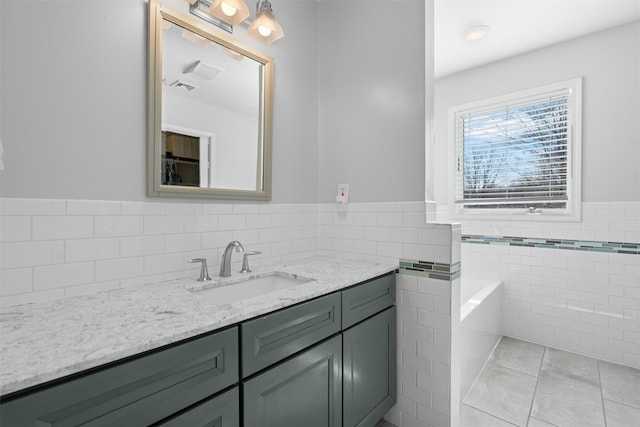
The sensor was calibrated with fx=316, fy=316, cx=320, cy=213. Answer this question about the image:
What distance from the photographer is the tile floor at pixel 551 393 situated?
1799mm

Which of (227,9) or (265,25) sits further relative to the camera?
(265,25)

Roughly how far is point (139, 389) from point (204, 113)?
4.08 ft

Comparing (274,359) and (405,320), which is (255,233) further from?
(405,320)

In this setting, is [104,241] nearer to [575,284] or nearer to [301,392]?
[301,392]

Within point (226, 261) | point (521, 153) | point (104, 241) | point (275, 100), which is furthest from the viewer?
point (521, 153)

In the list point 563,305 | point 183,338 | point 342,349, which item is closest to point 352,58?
point 342,349

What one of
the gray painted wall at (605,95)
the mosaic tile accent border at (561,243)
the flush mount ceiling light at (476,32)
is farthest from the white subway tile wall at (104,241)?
the gray painted wall at (605,95)

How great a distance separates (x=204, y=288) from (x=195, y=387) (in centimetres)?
57

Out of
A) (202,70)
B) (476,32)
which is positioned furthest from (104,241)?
(476,32)

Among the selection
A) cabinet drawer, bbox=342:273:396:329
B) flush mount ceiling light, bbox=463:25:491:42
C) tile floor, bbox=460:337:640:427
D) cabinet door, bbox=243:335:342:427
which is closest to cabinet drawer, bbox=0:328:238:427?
cabinet door, bbox=243:335:342:427

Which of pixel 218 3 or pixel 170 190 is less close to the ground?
pixel 218 3

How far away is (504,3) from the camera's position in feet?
7.17

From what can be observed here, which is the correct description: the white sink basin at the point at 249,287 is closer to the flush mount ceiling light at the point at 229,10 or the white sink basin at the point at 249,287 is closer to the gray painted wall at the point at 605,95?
the flush mount ceiling light at the point at 229,10

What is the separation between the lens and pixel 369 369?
5.16 ft
